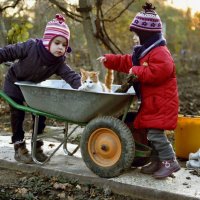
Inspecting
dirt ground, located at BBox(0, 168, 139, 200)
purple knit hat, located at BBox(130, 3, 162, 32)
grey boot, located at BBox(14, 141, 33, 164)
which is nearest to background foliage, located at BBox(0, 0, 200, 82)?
grey boot, located at BBox(14, 141, 33, 164)

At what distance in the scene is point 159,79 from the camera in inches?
159

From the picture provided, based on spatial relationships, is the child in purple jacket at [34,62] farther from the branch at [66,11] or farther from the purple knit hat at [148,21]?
the branch at [66,11]

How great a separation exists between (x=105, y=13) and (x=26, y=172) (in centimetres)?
393

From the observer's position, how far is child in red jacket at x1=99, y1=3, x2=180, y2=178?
403cm

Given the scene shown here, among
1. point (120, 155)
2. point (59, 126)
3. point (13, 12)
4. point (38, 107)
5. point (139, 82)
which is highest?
point (13, 12)

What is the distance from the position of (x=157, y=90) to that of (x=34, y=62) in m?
1.20

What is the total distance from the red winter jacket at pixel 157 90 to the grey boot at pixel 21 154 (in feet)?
4.00

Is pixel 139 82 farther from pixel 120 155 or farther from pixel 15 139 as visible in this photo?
pixel 15 139

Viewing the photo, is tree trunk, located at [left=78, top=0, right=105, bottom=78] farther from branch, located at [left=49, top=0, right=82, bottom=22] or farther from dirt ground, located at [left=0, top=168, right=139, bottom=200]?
dirt ground, located at [left=0, top=168, right=139, bottom=200]

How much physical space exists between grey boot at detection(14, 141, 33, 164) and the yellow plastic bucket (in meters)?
1.50

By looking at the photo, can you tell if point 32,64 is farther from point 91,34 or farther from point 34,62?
point 91,34

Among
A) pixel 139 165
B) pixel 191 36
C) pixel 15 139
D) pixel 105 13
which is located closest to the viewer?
pixel 139 165

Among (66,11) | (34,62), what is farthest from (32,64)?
(66,11)

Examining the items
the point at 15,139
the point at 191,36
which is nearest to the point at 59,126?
the point at 15,139
